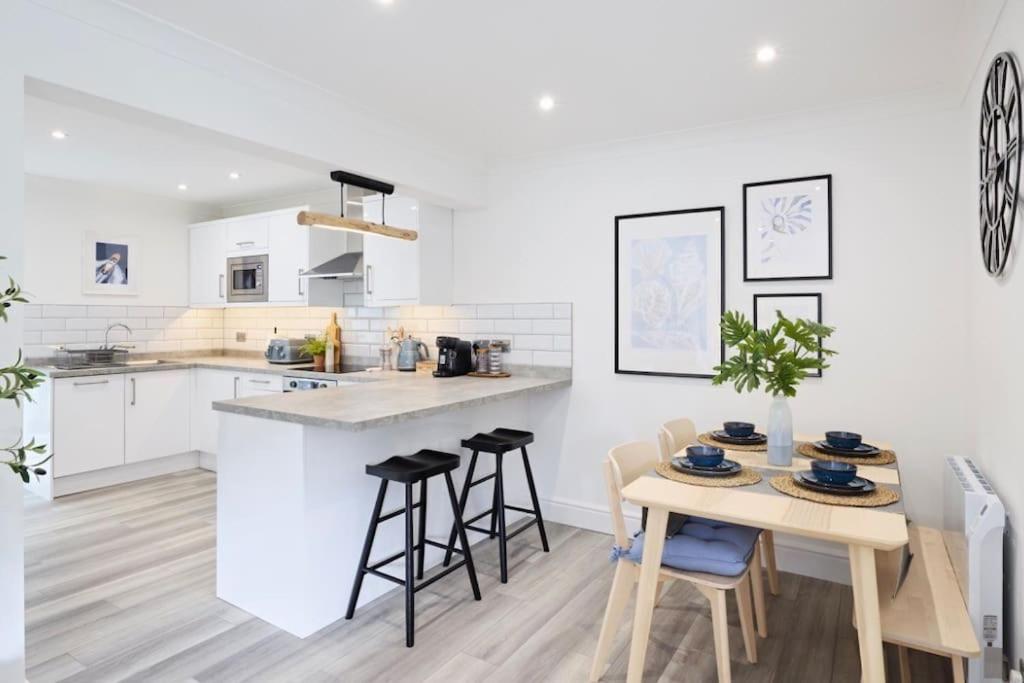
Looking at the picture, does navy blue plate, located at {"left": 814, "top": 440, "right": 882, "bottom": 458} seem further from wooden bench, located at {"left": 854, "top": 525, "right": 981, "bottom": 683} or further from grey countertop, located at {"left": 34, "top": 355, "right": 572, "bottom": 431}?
grey countertop, located at {"left": 34, "top": 355, "right": 572, "bottom": 431}

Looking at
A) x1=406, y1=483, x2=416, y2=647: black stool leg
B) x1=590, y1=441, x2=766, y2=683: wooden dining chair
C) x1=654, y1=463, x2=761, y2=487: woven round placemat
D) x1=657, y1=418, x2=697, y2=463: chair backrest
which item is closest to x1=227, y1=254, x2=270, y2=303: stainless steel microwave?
x1=406, y1=483, x2=416, y2=647: black stool leg

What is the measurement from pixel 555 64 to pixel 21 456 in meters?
2.34

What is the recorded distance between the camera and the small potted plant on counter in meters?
4.96

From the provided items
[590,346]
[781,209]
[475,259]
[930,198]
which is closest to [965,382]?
[930,198]

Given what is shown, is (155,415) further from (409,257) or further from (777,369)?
(777,369)

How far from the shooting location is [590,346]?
3.76 metres

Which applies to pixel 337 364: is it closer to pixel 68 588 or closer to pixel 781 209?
pixel 68 588

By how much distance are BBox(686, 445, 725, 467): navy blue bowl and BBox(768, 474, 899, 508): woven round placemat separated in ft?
0.69

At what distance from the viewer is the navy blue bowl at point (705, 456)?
214 cm

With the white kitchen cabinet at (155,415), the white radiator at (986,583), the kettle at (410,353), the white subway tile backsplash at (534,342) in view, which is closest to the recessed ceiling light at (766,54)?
the white radiator at (986,583)

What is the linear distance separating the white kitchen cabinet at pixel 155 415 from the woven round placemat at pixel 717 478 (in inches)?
170

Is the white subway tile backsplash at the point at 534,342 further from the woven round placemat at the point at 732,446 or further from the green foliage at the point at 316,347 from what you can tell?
the green foliage at the point at 316,347

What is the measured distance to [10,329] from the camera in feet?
6.22

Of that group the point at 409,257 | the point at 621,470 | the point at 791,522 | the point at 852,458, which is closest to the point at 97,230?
the point at 409,257
